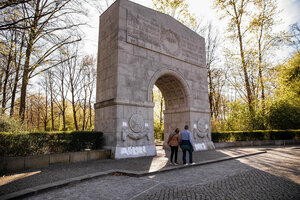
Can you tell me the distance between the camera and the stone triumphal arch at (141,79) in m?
9.79

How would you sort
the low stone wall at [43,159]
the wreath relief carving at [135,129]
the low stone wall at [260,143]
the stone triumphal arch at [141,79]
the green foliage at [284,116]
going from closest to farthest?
1. the low stone wall at [43,159]
2. the wreath relief carving at [135,129]
3. the stone triumphal arch at [141,79]
4. the low stone wall at [260,143]
5. the green foliage at [284,116]

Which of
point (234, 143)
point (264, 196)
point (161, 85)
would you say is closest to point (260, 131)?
point (234, 143)

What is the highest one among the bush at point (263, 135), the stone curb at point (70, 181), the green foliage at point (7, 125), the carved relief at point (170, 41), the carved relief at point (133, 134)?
the carved relief at point (170, 41)

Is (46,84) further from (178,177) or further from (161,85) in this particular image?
(178,177)

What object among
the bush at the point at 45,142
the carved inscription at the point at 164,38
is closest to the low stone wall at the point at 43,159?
the bush at the point at 45,142

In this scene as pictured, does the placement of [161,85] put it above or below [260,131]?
above

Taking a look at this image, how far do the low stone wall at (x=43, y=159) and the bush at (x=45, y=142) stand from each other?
2.03 feet

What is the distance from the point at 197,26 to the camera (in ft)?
71.2

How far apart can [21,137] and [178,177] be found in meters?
5.69

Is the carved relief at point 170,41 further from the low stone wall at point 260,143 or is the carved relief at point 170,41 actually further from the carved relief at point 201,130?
the low stone wall at point 260,143

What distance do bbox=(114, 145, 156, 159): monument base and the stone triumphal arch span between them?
0.15 feet

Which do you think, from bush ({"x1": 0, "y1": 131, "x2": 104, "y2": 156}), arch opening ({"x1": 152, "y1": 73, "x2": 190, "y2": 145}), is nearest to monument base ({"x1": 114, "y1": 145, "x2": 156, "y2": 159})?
bush ({"x1": 0, "y1": 131, "x2": 104, "y2": 156})

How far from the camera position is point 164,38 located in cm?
1246

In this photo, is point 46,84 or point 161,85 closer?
point 161,85
